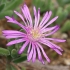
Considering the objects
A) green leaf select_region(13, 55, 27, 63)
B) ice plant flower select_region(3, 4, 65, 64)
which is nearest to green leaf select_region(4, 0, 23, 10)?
ice plant flower select_region(3, 4, 65, 64)

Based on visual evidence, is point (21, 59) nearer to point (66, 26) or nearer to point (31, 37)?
point (31, 37)

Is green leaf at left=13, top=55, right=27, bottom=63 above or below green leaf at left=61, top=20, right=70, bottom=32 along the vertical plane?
below

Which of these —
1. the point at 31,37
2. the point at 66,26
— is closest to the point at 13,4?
the point at 31,37

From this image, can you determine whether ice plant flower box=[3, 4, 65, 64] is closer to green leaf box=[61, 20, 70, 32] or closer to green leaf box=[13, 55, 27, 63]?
green leaf box=[13, 55, 27, 63]

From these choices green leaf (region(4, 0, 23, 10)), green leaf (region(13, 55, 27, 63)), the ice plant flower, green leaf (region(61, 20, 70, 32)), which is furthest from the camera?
green leaf (region(61, 20, 70, 32))

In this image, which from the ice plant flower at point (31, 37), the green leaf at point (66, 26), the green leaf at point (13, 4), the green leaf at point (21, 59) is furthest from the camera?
the green leaf at point (66, 26)

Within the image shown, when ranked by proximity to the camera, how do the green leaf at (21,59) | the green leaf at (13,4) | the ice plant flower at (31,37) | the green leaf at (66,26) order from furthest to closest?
the green leaf at (66,26), the green leaf at (13,4), the green leaf at (21,59), the ice plant flower at (31,37)

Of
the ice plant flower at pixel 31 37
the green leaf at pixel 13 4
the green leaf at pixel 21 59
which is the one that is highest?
the green leaf at pixel 13 4

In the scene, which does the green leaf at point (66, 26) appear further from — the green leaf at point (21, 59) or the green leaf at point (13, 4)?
the green leaf at point (21, 59)

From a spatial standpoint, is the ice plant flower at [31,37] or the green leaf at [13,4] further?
the green leaf at [13,4]

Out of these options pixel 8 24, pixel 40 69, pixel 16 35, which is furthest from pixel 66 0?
pixel 16 35

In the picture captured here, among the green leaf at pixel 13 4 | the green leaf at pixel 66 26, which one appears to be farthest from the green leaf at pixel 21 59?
the green leaf at pixel 66 26

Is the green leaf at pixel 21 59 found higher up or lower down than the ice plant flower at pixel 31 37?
lower down
